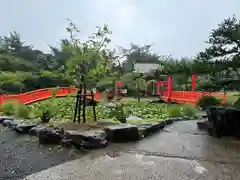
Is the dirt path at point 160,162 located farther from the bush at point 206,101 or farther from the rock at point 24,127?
the bush at point 206,101

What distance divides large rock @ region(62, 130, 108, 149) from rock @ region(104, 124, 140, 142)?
0.47 ft

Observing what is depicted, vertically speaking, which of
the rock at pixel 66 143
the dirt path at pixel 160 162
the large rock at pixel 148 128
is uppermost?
the large rock at pixel 148 128

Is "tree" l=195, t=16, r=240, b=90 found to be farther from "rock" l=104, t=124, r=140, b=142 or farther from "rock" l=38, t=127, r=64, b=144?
"rock" l=38, t=127, r=64, b=144

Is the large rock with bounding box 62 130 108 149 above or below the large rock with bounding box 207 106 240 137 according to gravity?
below

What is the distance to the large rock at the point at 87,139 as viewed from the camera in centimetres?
376

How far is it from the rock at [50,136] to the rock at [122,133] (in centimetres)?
83

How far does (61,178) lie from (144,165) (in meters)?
1.05

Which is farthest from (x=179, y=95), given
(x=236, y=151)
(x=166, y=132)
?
(x=236, y=151)

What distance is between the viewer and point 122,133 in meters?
4.11

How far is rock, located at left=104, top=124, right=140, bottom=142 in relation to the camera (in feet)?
13.3

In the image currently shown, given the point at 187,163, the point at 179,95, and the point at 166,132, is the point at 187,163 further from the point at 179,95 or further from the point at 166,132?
the point at 179,95

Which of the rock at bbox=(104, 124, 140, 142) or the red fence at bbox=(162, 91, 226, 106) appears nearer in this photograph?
the rock at bbox=(104, 124, 140, 142)

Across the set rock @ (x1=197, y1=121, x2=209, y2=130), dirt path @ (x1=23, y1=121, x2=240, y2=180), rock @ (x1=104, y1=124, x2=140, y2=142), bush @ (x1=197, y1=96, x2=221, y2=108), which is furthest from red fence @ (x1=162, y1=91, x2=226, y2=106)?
rock @ (x1=104, y1=124, x2=140, y2=142)

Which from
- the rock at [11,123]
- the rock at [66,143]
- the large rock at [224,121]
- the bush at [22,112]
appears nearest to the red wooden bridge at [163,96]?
the bush at [22,112]
